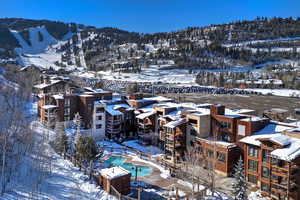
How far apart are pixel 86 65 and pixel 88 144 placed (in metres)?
157

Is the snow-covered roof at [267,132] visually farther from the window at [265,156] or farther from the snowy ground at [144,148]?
the snowy ground at [144,148]

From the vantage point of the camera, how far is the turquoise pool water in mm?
31344

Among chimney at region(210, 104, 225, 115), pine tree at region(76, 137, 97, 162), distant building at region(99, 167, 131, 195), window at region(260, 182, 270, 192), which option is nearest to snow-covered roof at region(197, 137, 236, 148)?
chimney at region(210, 104, 225, 115)

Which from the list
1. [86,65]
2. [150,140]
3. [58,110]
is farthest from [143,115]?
[86,65]

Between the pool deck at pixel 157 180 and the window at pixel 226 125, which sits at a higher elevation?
the window at pixel 226 125

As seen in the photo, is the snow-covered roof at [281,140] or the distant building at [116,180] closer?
the distant building at [116,180]

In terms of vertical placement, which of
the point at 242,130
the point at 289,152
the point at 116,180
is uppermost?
the point at 242,130

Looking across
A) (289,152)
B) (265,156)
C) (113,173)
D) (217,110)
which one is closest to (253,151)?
(265,156)

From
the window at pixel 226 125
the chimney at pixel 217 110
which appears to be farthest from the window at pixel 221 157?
the chimney at pixel 217 110

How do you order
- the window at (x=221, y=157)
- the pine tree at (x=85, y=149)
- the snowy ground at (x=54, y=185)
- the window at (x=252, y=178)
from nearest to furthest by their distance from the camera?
the snowy ground at (x=54, y=185), the window at (x=252, y=178), the pine tree at (x=85, y=149), the window at (x=221, y=157)

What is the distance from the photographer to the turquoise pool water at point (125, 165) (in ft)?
103

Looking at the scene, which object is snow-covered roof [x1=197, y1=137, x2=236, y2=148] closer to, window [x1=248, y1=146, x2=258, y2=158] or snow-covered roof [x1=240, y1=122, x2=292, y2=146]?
snow-covered roof [x1=240, y1=122, x2=292, y2=146]

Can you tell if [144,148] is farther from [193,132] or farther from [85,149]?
[85,149]

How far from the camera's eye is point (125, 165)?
3347 cm
